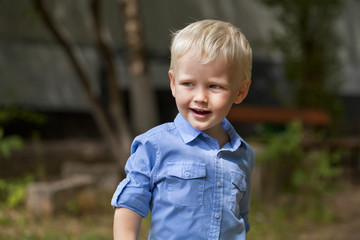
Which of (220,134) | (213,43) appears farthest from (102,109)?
(213,43)

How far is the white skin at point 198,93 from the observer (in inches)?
63.1

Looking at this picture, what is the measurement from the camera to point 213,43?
159 centimetres

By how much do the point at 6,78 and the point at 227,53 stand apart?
250 inches

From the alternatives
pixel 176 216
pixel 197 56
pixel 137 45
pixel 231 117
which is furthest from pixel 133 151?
pixel 231 117

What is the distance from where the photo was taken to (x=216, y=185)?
1.68m

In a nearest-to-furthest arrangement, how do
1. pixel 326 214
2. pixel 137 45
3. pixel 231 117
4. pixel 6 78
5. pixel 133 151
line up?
pixel 133 151, pixel 137 45, pixel 326 214, pixel 231 117, pixel 6 78

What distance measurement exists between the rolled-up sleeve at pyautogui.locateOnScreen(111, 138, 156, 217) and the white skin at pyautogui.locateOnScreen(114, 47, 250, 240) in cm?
3

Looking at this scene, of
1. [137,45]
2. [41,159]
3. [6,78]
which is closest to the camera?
[137,45]

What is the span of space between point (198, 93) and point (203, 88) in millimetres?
25

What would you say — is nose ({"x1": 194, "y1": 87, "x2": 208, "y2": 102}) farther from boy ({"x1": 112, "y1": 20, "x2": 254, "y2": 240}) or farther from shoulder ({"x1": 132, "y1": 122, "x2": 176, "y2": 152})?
shoulder ({"x1": 132, "y1": 122, "x2": 176, "y2": 152})

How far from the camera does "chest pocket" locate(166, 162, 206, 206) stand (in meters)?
1.64

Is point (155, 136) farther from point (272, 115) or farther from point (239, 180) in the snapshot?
point (272, 115)

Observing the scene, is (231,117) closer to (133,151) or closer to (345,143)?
(345,143)

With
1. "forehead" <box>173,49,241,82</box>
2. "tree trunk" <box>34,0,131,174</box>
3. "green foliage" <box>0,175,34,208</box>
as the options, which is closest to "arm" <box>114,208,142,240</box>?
"forehead" <box>173,49,241,82</box>
